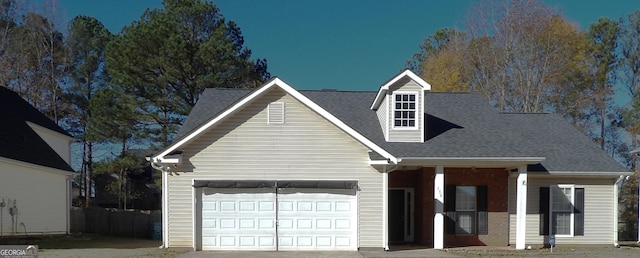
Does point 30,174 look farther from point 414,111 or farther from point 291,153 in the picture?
point 414,111

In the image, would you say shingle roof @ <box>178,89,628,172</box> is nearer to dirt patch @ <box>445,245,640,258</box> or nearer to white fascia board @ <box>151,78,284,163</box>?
white fascia board @ <box>151,78,284,163</box>

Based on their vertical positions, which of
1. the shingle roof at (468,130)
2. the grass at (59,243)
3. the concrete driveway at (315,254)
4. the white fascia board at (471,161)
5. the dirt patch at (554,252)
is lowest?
the grass at (59,243)

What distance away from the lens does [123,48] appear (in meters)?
32.0

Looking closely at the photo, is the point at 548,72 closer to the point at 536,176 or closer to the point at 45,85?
the point at 536,176

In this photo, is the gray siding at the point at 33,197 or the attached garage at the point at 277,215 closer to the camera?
the attached garage at the point at 277,215

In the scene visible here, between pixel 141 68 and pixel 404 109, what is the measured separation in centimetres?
1941

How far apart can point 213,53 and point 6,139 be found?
41.4 ft

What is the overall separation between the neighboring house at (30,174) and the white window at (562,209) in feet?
66.0

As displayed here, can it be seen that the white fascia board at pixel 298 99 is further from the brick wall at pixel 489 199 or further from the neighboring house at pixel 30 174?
the neighboring house at pixel 30 174

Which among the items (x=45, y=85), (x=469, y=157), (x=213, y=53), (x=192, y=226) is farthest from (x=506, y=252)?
(x=45, y=85)

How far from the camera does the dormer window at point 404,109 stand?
18.6m

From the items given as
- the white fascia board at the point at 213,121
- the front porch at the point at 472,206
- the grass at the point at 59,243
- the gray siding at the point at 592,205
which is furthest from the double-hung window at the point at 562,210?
the grass at the point at 59,243

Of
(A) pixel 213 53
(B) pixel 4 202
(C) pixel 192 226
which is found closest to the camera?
(C) pixel 192 226

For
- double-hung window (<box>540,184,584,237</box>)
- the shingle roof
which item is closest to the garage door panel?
the shingle roof
